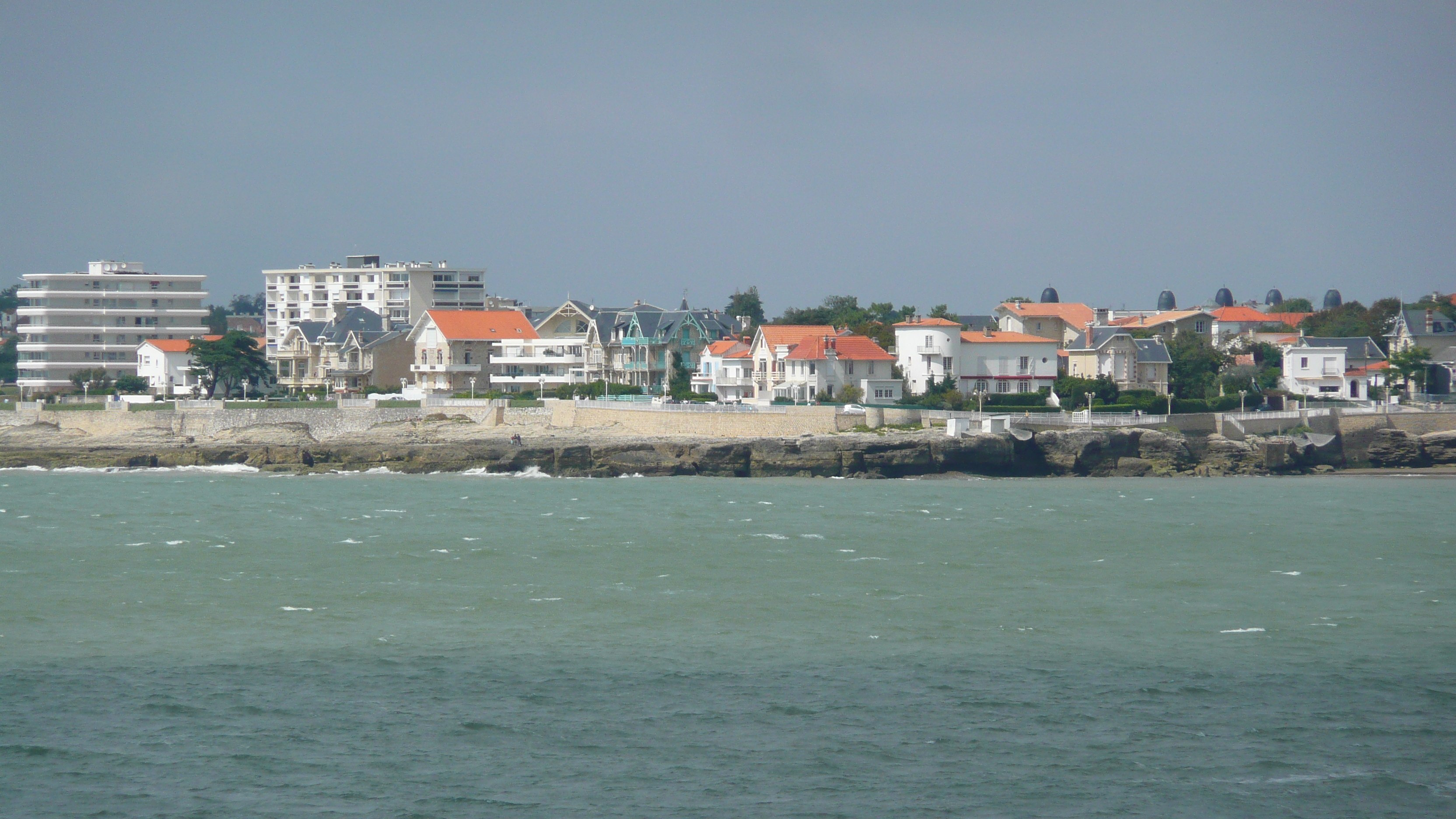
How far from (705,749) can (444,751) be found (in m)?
3.83

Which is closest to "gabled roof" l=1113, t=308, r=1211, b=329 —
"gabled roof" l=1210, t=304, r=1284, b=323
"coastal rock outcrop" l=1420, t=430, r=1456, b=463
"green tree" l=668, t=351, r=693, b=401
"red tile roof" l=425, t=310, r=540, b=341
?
"gabled roof" l=1210, t=304, r=1284, b=323

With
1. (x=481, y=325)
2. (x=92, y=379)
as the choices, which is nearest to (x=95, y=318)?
(x=92, y=379)

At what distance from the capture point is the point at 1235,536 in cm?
4075

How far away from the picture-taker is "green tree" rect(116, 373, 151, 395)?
8994 centimetres

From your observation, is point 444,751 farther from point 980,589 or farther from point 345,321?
point 345,321

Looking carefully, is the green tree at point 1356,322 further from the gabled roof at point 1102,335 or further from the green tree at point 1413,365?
the gabled roof at point 1102,335

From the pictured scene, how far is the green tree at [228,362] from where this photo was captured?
8275 cm

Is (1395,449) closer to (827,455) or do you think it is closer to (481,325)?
(827,455)

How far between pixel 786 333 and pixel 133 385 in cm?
4808

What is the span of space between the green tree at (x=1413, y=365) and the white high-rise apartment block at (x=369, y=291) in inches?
2670

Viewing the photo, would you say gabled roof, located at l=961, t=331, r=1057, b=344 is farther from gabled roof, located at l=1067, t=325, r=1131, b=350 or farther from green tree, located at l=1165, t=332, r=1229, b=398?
green tree, located at l=1165, t=332, r=1229, b=398

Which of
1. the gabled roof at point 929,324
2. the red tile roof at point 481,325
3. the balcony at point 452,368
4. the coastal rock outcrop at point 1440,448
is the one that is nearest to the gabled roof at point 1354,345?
the coastal rock outcrop at point 1440,448

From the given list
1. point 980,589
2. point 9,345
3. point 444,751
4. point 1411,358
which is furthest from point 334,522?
point 9,345

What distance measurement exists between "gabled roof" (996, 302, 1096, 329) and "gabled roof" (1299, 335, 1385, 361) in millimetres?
13575
